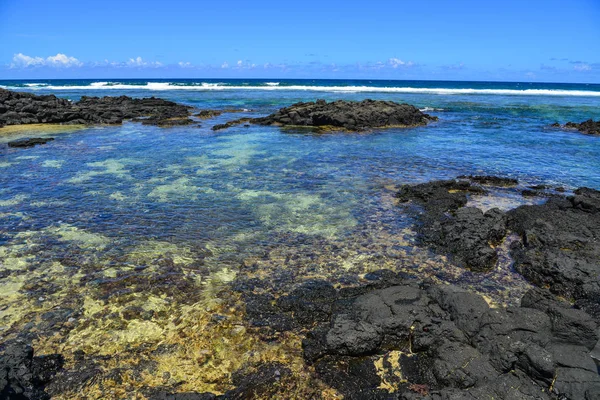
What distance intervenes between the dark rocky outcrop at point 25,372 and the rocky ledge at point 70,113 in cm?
3018

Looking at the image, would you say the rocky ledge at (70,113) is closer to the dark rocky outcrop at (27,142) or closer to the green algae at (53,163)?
the dark rocky outcrop at (27,142)

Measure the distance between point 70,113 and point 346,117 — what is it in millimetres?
26582

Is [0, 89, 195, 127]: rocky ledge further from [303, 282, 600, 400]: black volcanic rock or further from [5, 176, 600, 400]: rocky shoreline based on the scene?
[303, 282, 600, 400]: black volcanic rock

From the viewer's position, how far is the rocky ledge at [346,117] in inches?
1287

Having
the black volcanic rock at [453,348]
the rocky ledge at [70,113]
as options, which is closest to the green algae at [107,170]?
the black volcanic rock at [453,348]

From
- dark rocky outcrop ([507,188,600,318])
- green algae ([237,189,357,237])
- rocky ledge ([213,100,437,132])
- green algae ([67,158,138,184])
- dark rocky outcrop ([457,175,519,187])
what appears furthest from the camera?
rocky ledge ([213,100,437,132])

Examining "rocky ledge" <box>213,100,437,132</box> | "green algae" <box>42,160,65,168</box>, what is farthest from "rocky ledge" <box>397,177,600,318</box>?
"rocky ledge" <box>213,100,437,132</box>

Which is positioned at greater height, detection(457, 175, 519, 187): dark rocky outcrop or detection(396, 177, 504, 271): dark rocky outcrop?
detection(457, 175, 519, 187): dark rocky outcrop

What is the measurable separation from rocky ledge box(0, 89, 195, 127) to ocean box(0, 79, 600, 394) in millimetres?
11602

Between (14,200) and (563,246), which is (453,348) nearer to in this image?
(563,246)

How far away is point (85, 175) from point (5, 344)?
484 inches

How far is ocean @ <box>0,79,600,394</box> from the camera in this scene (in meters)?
6.94

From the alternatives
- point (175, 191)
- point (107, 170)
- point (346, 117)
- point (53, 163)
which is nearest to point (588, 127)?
point (346, 117)

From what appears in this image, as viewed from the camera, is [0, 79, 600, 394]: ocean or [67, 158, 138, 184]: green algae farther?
[67, 158, 138, 184]: green algae
